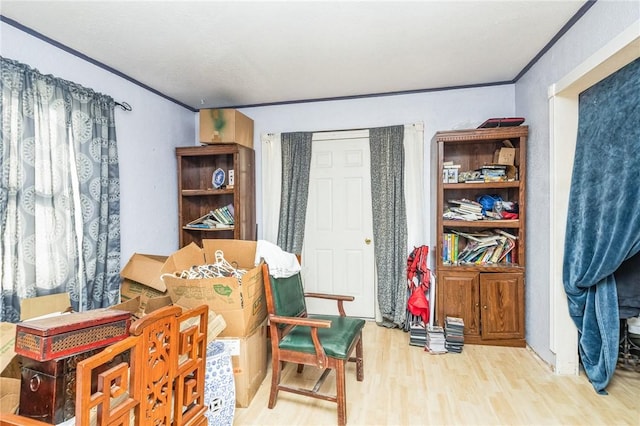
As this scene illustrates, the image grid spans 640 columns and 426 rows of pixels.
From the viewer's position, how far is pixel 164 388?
109cm

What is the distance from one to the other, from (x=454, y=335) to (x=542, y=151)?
1.65m

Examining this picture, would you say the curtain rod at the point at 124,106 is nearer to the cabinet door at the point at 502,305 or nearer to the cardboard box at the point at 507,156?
the cardboard box at the point at 507,156

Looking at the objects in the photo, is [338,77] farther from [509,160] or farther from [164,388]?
[164,388]

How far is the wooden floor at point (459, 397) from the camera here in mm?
1787

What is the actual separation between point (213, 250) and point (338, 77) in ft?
6.13

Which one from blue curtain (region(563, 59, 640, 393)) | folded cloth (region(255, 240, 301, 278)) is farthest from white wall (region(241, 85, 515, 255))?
folded cloth (region(255, 240, 301, 278))

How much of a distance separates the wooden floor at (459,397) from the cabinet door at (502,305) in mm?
222

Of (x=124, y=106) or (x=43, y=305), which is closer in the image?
(x=43, y=305)

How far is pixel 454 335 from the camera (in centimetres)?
263

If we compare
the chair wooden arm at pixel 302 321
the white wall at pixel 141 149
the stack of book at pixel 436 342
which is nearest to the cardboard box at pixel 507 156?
the stack of book at pixel 436 342

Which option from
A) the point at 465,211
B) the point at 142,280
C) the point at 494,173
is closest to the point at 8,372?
the point at 142,280

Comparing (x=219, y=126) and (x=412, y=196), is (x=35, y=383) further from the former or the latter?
(x=412, y=196)

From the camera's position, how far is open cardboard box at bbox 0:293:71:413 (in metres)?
1.25

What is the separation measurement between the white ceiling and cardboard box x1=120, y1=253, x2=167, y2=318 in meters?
1.57
